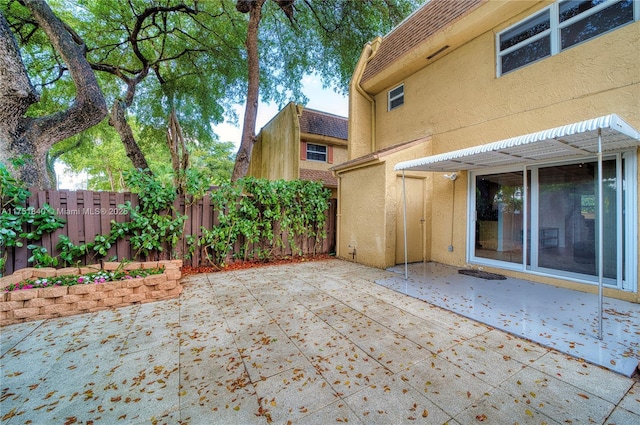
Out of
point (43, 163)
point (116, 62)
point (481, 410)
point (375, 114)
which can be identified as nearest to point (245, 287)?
point (481, 410)

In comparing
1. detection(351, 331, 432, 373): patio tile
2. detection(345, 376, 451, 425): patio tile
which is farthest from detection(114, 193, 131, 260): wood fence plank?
detection(345, 376, 451, 425): patio tile

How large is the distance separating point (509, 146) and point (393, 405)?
3438 millimetres

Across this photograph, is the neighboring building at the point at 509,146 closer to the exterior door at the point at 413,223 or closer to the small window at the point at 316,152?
the exterior door at the point at 413,223

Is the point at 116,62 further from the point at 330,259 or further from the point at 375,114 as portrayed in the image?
the point at 330,259

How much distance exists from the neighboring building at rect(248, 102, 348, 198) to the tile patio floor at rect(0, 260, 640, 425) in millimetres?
8585

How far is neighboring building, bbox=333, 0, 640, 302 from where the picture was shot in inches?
151

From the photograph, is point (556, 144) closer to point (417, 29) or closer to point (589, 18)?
point (589, 18)

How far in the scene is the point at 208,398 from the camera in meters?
1.93

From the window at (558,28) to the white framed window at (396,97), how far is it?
104 inches

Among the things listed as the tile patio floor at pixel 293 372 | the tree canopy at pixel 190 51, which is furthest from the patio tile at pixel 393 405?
the tree canopy at pixel 190 51

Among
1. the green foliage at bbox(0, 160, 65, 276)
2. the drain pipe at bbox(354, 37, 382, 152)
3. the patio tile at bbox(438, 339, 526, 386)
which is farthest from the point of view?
the drain pipe at bbox(354, 37, 382, 152)

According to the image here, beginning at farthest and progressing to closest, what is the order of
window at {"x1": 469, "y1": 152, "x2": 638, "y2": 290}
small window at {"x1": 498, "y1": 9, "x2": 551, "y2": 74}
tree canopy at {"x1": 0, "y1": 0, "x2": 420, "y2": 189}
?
1. tree canopy at {"x1": 0, "y1": 0, "x2": 420, "y2": 189}
2. small window at {"x1": 498, "y1": 9, "x2": 551, "y2": 74}
3. window at {"x1": 469, "y1": 152, "x2": 638, "y2": 290}

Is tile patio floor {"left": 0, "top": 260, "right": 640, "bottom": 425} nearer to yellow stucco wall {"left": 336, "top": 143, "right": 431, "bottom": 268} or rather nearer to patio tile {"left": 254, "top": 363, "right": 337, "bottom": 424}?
patio tile {"left": 254, "top": 363, "right": 337, "bottom": 424}

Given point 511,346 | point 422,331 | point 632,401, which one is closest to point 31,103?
point 422,331
